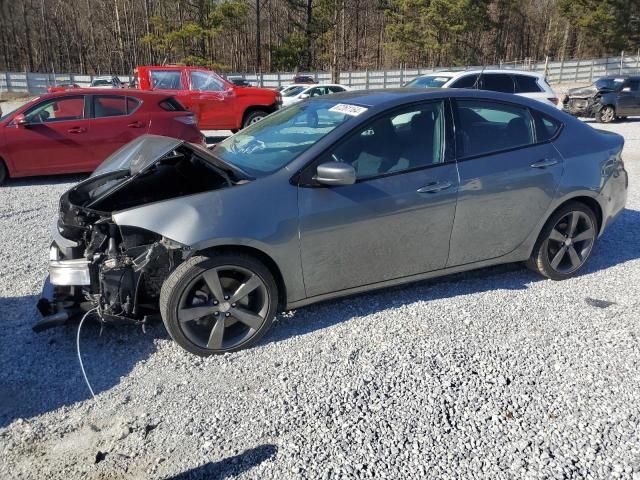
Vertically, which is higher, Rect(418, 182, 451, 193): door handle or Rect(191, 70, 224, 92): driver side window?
Rect(191, 70, 224, 92): driver side window

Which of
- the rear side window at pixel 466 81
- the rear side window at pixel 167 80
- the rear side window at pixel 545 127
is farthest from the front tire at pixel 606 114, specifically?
the rear side window at pixel 545 127

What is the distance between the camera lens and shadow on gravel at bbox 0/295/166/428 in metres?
3.00

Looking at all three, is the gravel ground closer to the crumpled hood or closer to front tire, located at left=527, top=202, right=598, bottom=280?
front tire, located at left=527, top=202, right=598, bottom=280

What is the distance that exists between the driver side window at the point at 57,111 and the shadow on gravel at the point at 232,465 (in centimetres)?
792

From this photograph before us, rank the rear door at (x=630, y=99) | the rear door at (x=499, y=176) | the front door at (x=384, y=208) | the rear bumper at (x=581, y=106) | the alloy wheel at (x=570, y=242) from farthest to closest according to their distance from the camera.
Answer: the rear bumper at (x=581, y=106) → the rear door at (x=630, y=99) → the alloy wheel at (x=570, y=242) → the rear door at (x=499, y=176) → the front door at (x=384, y=208)

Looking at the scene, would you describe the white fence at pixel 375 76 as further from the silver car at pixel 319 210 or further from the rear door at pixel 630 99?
the silver car at pixel 319 210

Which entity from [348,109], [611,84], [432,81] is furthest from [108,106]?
[611,84]

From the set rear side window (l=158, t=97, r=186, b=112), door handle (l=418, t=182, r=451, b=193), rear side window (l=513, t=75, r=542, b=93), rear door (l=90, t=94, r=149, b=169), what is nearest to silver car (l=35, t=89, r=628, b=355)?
door handle (l=418, t=182, r=451, b=193)

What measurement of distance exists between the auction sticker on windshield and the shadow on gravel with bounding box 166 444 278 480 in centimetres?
235

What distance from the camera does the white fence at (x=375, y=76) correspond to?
35.9m

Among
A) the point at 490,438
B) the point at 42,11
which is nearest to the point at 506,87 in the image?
the point at 490,438

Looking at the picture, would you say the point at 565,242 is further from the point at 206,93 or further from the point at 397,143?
the point at 206,93

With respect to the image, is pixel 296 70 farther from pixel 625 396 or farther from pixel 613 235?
pixel 625 396

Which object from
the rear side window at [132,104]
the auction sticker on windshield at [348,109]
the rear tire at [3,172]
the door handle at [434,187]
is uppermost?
the auction sticker on windshield at [348,109]
